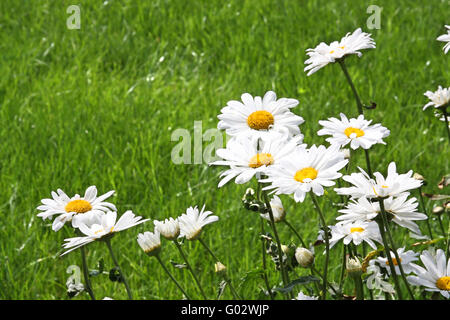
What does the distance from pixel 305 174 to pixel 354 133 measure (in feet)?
0.60

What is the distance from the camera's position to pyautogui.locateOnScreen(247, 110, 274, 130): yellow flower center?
1191mm

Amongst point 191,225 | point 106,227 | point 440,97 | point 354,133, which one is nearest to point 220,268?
point 191,225

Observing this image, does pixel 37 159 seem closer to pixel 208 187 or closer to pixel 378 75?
pixel 208 187

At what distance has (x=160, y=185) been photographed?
2.41m

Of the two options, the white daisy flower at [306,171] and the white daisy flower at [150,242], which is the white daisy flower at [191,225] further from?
the white daisy flower at [306,171]

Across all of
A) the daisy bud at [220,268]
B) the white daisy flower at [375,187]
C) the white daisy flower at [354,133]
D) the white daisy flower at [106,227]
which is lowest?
the daisy bud at [220,268]

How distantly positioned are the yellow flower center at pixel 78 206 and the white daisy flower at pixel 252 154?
0.27 m

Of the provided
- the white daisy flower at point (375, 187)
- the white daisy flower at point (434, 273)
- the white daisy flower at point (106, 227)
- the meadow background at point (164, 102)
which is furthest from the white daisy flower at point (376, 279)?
A: the meadow background at point (164, 102)

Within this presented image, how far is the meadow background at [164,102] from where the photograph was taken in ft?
6.97

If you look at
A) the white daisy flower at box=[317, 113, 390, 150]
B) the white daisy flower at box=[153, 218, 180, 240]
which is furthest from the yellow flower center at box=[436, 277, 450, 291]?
the white daisy flower at box=[153, 218, 180, 240]

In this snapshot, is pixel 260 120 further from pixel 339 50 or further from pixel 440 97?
pixel 440 97

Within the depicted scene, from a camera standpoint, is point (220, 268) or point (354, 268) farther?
point (220, 268)

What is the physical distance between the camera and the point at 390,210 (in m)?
1.00

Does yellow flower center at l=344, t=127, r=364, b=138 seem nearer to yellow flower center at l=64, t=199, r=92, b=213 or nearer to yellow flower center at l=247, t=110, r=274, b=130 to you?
yellow flower center at l=247, t=110, r=274, b=130
